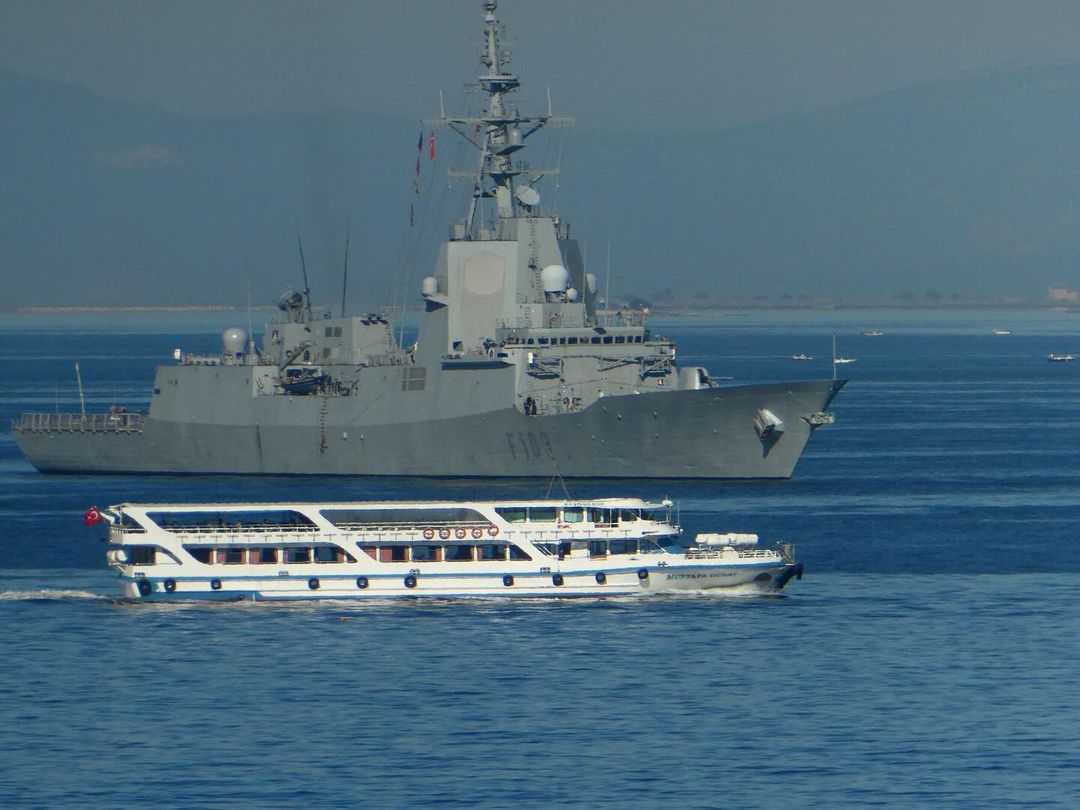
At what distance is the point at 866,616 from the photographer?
4081 cm

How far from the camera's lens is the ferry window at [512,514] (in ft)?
143

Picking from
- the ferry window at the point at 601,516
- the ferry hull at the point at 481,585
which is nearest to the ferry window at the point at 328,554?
the ferry hull at the point at 481,585

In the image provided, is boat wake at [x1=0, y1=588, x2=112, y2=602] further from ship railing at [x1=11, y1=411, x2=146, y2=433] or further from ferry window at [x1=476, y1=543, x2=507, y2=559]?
ship railing at [x1=11, y1=411, x2=146, y2=433]

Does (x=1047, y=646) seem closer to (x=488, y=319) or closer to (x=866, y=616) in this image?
(x=866, y=616)

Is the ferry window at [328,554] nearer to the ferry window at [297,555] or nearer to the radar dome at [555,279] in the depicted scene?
the ferry window at [297,555]

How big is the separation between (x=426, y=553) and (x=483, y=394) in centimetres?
2057

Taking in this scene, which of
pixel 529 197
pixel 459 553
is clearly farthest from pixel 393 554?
pixel 529 197

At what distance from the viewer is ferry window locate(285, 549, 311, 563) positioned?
43.6 m

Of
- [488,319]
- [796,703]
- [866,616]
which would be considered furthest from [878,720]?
[488,319]

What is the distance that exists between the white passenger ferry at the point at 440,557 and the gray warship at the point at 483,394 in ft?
59.1

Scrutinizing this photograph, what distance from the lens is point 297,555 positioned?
43.8m

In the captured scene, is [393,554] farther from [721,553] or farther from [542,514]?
[721,553]

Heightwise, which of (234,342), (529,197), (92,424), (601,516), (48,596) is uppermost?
Answer: (529,197)

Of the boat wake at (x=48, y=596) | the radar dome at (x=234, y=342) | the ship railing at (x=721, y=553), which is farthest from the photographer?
the radar dome at (x=234, y=342)
